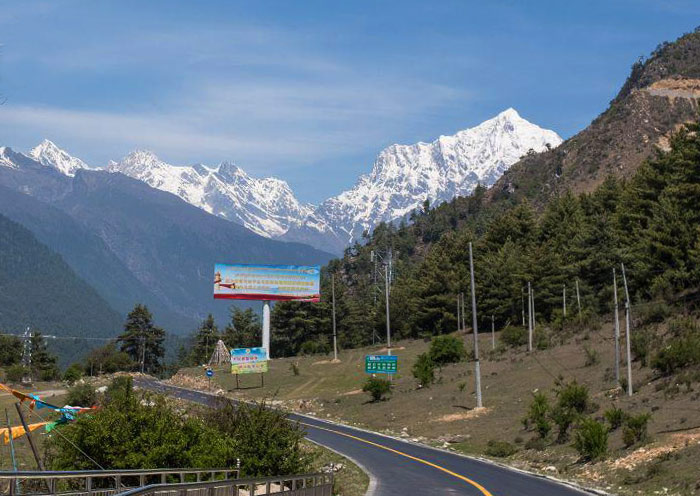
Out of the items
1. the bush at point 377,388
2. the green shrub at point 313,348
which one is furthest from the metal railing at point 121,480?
the green shrub at point 313,348

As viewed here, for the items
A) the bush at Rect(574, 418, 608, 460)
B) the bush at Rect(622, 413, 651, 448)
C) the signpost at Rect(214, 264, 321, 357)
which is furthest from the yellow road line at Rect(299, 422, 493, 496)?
the signpost at Rect(214, 264, 321, 357)

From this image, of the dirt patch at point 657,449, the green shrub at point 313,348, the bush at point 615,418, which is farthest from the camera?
the green shrub at point 313,348

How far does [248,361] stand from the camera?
3504 inches

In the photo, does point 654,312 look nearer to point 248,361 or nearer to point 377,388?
point 377,388

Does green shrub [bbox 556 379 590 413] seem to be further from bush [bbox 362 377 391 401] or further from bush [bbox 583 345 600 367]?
bush [bbox 362 377 391 401]

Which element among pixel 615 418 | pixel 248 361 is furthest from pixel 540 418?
pixel 248 361

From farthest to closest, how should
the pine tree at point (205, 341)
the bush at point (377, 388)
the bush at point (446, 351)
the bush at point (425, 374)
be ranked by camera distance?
the pine tree at point (205, 341) → the bush at point (446, 351) → the bush at point (425, 374) → the bush at point (377, 388)

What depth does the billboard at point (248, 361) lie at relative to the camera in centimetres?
8831

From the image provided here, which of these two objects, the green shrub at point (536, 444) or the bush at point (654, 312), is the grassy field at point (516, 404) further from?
the bush at point (654, 312)

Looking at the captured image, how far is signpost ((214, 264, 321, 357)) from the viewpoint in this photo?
114938 millimetres

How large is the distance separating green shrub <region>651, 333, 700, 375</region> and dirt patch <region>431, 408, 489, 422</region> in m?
11.2

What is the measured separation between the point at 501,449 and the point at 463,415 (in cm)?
1233

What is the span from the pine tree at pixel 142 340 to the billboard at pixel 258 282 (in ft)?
188

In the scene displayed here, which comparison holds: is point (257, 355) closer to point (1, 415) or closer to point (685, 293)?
point (1, 415)
